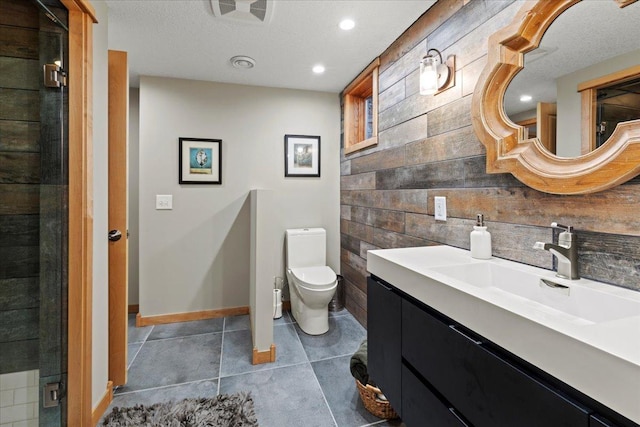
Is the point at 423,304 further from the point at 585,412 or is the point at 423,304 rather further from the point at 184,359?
the point at 184,359

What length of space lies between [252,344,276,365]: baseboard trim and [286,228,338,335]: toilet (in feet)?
1.56

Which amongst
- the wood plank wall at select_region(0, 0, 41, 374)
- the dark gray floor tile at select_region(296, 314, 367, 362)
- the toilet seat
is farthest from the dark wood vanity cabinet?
the wood plank wall at select_region(0, 0, 41, 374)

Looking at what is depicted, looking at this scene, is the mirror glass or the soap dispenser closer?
the mirror glass

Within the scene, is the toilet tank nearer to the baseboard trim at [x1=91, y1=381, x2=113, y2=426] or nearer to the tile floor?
the tile floor

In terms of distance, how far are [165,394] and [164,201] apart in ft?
5.38

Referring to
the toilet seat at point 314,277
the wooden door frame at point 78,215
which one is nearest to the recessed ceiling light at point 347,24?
the wooden door frame at point 78,215

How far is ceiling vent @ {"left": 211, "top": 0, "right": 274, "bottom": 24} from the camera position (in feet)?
5.54

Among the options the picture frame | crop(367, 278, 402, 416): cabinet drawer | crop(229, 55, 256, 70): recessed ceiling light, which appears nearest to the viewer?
crop(367, 278, 402, 416): cabinet drawer

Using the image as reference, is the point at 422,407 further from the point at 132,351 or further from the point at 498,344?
the point at 132,351

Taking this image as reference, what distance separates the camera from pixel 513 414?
2.37ft

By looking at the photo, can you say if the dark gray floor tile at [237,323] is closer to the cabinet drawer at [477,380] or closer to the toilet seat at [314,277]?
the toilet seat at [314,277]

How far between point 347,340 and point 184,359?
1227 mm

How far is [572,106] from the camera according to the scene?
1066 millimetres

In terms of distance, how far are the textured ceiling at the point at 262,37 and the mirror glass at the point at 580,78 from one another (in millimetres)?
852
